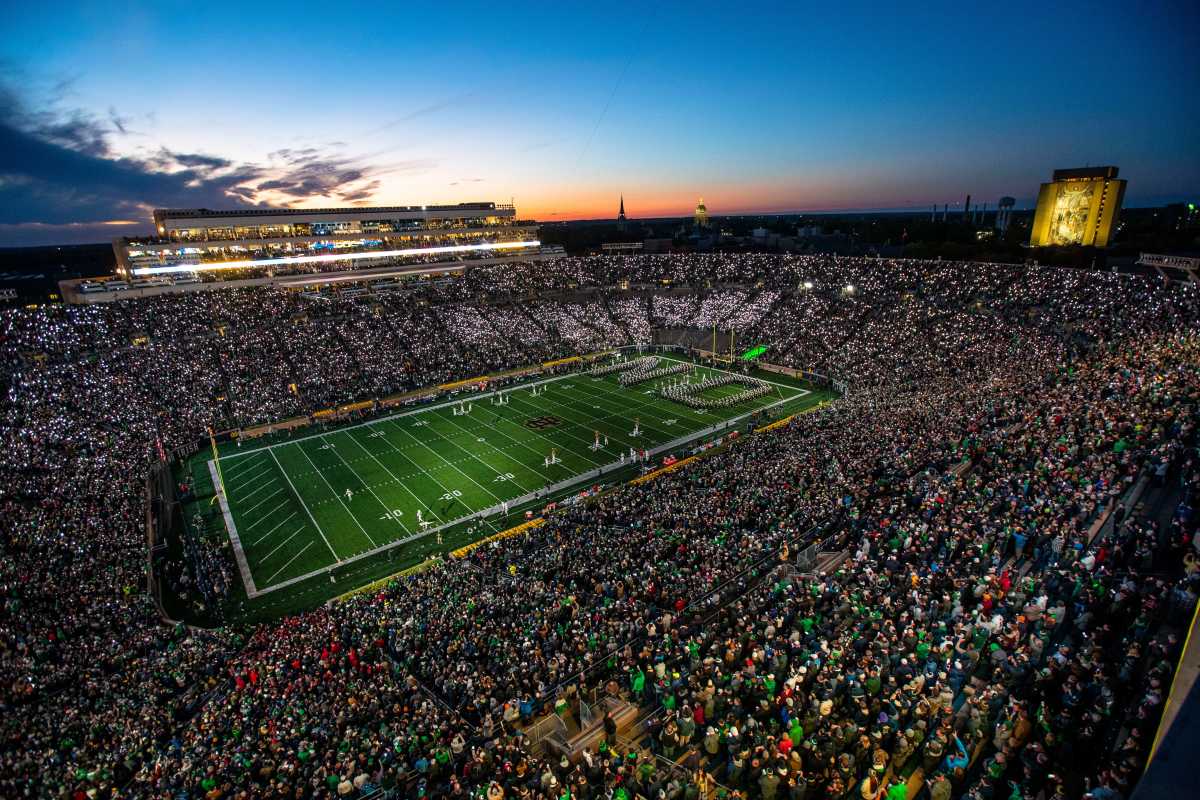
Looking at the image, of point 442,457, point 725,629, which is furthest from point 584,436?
point 725,629

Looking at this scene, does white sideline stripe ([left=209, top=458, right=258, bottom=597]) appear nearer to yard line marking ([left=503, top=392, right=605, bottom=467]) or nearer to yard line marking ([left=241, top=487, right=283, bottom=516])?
yard line marking ([left=241, top=487, right=283, bottom=516])

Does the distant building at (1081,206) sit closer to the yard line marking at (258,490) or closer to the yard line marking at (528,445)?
→ the yard line marking at (528,445)

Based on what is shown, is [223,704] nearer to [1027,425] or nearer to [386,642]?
[386,642]

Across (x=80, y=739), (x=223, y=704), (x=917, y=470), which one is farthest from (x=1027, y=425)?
(x=80, y=739)

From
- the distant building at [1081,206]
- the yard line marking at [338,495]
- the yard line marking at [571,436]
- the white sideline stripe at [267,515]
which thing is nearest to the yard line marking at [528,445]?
the yard line marking at [571,436]

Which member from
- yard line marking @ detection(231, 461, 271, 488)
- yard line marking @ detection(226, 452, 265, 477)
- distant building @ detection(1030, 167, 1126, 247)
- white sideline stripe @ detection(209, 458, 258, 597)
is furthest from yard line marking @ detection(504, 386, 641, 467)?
distant building @ detection(1030, 167, 1126, 247)
